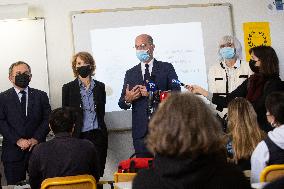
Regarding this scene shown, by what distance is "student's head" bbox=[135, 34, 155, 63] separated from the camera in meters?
4.69

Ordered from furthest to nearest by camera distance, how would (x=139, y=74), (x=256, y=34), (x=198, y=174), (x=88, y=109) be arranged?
(x=256, y=34)
(x=139, y=74)
(x=88, y=109)
(x=198, y=174)

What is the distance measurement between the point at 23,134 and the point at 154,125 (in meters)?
3.04

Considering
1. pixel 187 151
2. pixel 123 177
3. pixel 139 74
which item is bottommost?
pixel 123 177

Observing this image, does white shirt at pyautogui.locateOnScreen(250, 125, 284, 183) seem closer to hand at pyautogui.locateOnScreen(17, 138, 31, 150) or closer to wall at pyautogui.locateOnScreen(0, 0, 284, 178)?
hand at pyautogui.locateOnScreen(17, 138, 31, 150)

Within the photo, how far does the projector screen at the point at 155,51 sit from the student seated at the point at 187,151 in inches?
143

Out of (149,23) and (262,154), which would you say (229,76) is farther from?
(262,154)

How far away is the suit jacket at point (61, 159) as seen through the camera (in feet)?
9.43

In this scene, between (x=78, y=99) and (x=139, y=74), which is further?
(x=139, y=74)

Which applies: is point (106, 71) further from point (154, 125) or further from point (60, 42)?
point (154, 125)

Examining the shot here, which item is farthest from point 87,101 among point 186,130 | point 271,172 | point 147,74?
point 186,130

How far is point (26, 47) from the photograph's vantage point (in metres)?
5.14

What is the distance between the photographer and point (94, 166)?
306cm

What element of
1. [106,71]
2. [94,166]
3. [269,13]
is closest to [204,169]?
[94,166]

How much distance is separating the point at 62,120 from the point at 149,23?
256 cm
